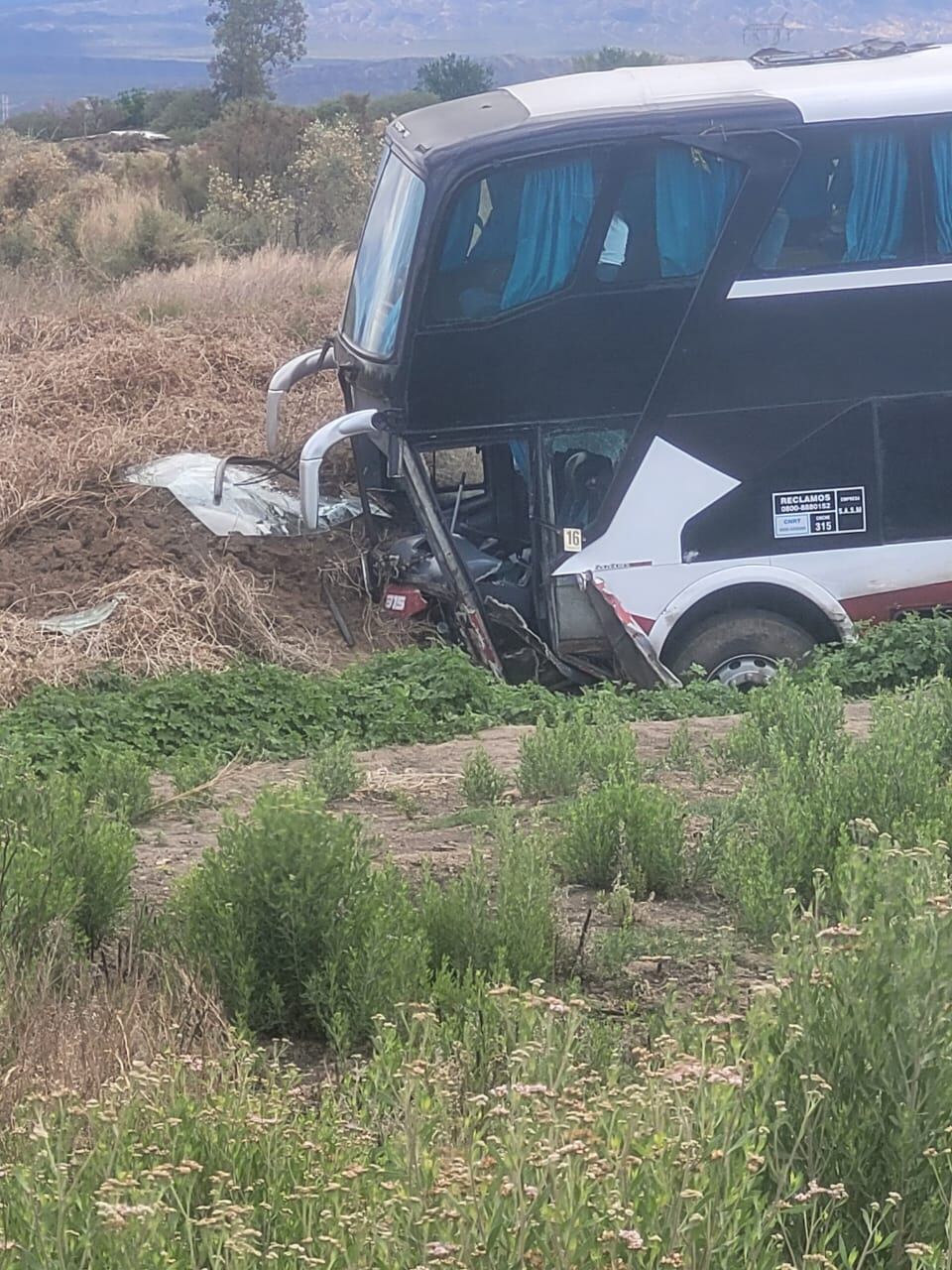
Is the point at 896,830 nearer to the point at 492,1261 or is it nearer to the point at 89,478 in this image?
the point at 492,1261

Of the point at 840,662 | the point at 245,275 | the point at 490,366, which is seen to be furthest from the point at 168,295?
the point at 840,662

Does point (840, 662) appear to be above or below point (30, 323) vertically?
below

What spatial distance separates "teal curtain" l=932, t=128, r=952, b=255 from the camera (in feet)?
32.0

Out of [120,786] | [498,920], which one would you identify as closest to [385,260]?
[120,786]

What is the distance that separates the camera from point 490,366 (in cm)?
970

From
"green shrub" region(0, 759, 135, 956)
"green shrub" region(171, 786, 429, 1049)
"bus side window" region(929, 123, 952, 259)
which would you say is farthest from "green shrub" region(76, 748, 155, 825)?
"bus side window" region(929, 123, 952, 259)

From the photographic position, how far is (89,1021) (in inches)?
151

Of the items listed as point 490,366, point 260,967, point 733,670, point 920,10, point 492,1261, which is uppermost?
point 920,10

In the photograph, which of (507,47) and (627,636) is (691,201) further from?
(507,47)

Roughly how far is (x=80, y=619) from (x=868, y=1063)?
Result: 7.85 m

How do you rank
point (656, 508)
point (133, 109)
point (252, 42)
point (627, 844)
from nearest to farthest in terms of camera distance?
point (627, 844)
point (656, 508)
point (133, 109)
point (252, 42)

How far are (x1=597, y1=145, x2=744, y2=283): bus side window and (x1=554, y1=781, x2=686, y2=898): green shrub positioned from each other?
471cm

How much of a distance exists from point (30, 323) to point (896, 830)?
13409mm

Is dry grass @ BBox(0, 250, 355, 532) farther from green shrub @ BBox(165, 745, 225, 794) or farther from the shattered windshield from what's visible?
green shrub @ BBox(165, 745, 225, 794)
